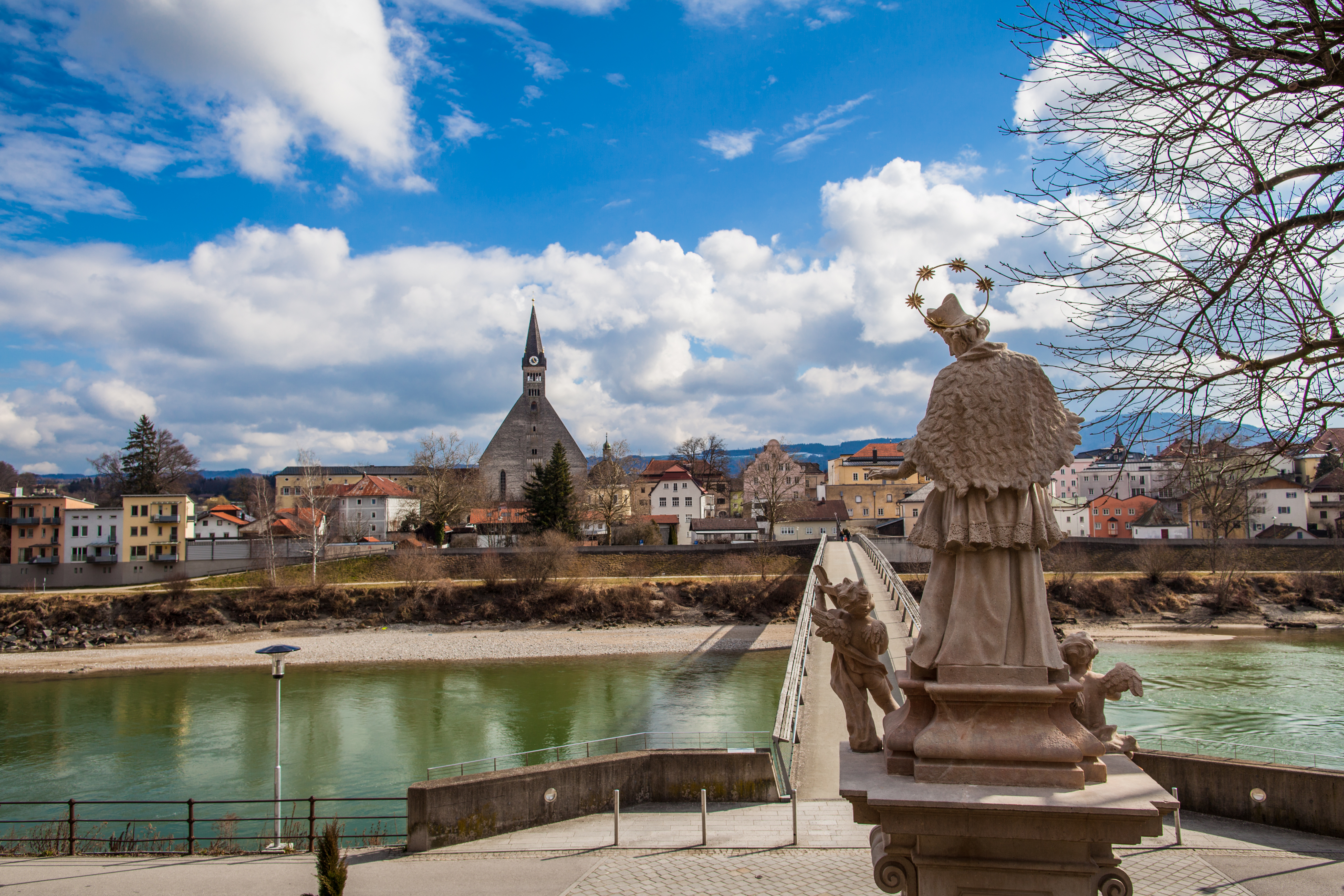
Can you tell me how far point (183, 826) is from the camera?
49.4 feet

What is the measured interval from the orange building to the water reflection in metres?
42.1

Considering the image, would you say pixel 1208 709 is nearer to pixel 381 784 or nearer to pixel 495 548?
pixel 381 784

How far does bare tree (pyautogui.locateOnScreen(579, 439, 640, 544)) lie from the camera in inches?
2504

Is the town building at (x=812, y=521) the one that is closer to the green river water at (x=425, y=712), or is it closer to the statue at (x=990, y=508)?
the green river water at (x=425, y=712)

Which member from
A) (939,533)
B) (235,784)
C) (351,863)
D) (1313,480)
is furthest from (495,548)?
(1313,480)

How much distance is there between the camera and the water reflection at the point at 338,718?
19.4m

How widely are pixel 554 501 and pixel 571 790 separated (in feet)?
156

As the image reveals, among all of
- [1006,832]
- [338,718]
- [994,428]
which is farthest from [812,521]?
[1006,832]

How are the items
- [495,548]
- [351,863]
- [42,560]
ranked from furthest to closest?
[495,548], [42,560], [351,863]

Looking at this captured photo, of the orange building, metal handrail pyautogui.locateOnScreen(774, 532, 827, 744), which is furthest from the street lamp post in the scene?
the orange building

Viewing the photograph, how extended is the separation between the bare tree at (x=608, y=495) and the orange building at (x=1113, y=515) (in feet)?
126

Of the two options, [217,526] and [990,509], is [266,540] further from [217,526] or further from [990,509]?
[990,509]

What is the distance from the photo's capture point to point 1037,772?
4.01 meters

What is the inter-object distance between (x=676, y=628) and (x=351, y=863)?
33222 mm
